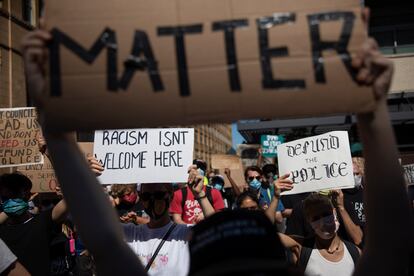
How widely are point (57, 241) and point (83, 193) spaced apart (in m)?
2.93

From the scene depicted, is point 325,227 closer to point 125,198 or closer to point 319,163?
point 319,163

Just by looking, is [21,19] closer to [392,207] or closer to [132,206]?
[132,206]

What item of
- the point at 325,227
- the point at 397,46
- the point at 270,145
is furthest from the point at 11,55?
the point at 325,227

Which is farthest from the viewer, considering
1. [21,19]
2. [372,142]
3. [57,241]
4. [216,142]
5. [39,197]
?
[216,142]

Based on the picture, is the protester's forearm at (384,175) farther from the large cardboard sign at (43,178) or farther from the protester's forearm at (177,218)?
the large cardboard sign at (43,178)

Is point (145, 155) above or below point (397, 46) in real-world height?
below

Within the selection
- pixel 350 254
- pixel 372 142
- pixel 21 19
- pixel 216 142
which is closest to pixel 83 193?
pixel 372 142

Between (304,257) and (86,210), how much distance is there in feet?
8.36

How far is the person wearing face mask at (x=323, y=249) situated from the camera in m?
3.71

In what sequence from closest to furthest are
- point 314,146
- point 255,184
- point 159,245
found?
1. point 159,245
2. point 314,146
3. point 255,184

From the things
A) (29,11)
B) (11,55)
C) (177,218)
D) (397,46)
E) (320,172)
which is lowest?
(177,218)

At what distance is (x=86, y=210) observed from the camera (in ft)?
5.39

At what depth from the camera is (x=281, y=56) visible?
1688 mm

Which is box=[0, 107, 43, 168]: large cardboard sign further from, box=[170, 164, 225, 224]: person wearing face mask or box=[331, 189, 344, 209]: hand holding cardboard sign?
box=[331, 189, 344, 209]: hand holding cardboard sign
